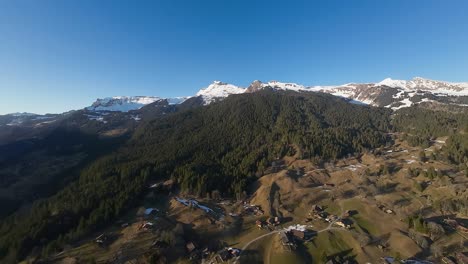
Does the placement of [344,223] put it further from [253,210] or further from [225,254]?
[225,254]

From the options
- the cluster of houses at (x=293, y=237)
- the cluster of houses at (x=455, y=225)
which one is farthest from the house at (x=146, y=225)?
the cluster of houses at (x=455, y=225)

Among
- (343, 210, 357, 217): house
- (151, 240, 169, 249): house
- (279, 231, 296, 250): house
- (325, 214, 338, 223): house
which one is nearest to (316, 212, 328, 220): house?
(325, 214, 338, 223): house

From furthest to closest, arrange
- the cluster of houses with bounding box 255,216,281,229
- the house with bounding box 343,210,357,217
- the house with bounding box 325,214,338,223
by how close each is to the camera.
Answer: the house with bounding box 343,210,357,217 < the house with bounding box 325,214,338,223 < the cluster of houses with bounding box 255,216,281,229

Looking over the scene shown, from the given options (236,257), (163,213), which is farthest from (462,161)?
(163,213)

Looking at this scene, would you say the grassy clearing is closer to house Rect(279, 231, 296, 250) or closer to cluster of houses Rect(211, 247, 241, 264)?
house Rect(279, 231, 296, 250)

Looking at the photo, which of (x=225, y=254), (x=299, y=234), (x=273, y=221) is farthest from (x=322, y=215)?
(x=225, y=254)

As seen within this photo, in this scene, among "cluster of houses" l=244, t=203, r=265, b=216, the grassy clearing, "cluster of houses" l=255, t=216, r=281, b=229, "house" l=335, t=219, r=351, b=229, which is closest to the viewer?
the grassy clearing

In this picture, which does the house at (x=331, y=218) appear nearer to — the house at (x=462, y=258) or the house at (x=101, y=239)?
the house at (x=462, y=258)
